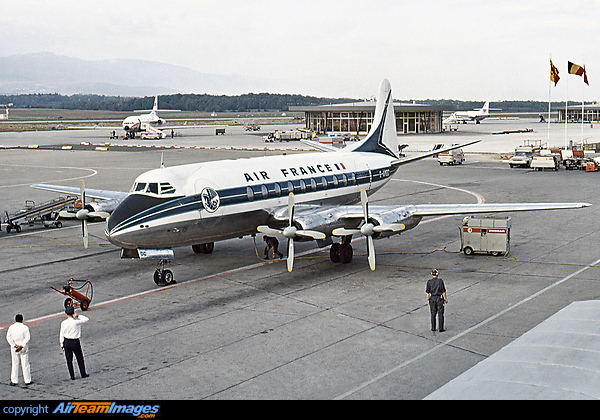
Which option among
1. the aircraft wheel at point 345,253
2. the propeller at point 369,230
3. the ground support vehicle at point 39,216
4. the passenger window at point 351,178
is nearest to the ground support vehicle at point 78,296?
the propeller at point 369,230

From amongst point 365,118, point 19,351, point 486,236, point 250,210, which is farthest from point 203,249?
point 365,118

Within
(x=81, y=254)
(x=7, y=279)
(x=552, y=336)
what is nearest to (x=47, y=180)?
(x=81, y=254)

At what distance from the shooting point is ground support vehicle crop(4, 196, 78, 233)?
37753 mm

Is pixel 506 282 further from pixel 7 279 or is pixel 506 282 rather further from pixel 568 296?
pixel 7 279

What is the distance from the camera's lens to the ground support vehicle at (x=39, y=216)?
124 ft

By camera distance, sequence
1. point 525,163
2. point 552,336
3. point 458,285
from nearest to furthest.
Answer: point 552,336, point 458,285, point 525,163

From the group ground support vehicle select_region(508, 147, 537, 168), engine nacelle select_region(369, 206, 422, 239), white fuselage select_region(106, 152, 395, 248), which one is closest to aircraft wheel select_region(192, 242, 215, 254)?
white fuselage select_region(106, 152, 395, 248)

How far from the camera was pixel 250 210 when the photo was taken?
27203 millimetres

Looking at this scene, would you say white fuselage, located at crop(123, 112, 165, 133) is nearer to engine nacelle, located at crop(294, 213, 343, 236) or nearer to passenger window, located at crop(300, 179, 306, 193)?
passenger window, located at crop(300, 179, 306, 193)

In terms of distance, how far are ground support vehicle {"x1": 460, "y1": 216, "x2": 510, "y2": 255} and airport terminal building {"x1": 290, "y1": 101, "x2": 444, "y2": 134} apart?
94.8 m

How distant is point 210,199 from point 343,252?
265 inches

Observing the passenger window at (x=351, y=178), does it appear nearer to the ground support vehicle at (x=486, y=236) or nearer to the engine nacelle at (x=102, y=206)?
the ground support vehicle at (x=486, y=236)
